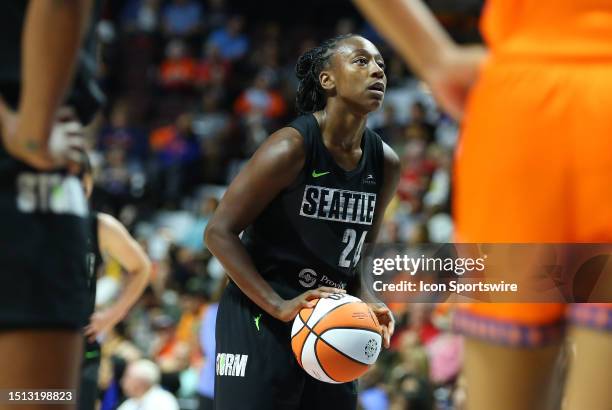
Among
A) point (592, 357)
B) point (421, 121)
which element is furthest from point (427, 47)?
point (421, 121)

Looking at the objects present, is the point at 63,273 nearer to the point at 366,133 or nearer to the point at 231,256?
the point at 231,256

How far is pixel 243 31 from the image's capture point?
50.0 ft

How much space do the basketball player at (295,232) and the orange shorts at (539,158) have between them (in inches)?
62.9

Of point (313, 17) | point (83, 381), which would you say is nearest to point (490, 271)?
point (83, 381)

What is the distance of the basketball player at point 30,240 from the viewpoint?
6.64 ft

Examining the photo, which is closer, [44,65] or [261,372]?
[44,65]

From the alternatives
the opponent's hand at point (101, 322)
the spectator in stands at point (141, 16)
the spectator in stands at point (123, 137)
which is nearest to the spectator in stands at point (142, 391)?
the opponent's hand at point (101, 322)

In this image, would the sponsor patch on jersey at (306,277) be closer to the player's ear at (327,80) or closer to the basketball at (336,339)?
the basketball at (336,339)

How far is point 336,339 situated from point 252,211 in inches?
21.7

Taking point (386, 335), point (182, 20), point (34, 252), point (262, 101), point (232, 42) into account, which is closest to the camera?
point (34, 252)

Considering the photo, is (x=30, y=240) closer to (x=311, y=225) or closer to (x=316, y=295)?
(x=316, y=295)

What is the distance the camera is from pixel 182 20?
15.1 m

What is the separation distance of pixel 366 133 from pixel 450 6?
8.47 metres

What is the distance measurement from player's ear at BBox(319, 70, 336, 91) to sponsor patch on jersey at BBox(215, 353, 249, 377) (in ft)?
3.38
